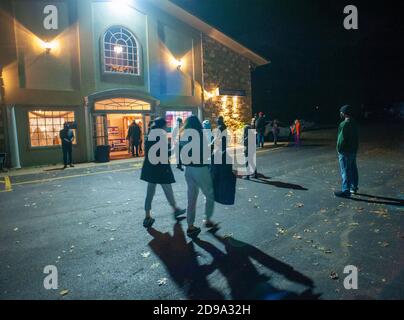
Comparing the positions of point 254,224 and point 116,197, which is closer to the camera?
point 254,224

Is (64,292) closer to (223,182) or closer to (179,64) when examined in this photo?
(223,182)

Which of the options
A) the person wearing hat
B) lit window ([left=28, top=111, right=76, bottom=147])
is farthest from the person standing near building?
the person wearing hat

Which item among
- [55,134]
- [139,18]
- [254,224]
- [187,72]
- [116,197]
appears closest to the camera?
[254,224]

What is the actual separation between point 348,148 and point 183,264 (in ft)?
17.1

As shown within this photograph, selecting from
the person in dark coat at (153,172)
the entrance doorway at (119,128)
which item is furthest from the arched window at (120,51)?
the person in dark coat at (153,172)

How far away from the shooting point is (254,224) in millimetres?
5949

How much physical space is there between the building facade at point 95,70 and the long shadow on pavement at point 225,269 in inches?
473

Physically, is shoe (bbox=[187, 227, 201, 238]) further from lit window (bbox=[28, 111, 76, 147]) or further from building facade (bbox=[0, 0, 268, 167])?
lit window (bbox=[28, 111, 76, 147])

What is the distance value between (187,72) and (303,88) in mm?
30123

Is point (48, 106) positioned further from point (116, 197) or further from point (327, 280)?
point (327, 280)

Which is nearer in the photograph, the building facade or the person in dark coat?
the person in dark coat

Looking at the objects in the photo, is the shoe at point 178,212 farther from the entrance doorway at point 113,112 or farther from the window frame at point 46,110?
the entrance doorway at point 113,112

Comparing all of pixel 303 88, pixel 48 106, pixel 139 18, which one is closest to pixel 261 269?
pixel 48 106

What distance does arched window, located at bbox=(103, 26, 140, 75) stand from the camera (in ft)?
56.1
